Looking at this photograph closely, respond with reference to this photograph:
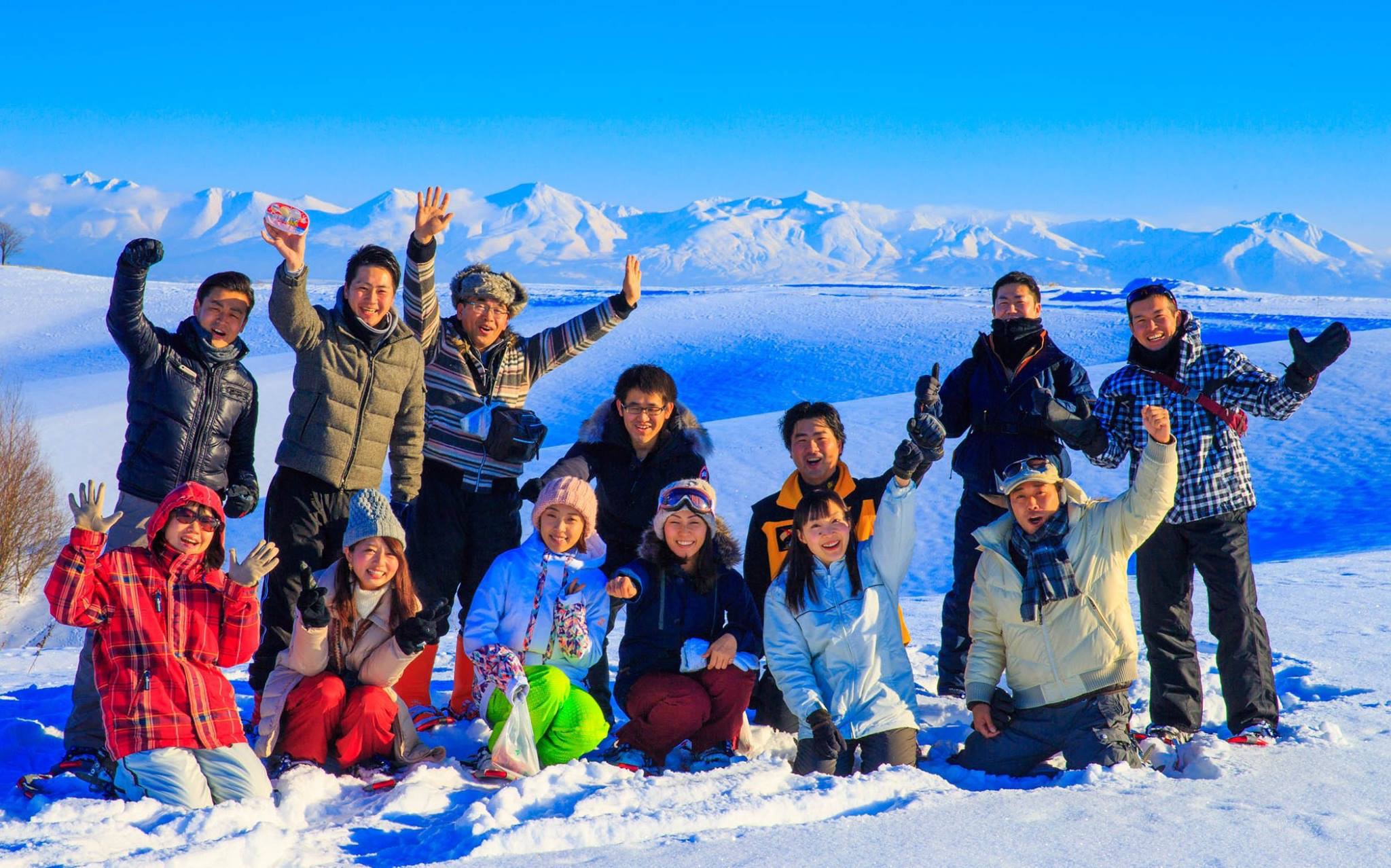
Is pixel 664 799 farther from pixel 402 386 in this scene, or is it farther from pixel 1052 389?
pixel 1052 389

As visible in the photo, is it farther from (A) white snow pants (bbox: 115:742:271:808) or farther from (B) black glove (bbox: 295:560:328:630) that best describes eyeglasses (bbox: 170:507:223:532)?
(A) white snow pants (bbox: 115:742:271:808)

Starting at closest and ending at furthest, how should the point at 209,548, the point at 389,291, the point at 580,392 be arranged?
the point at 209,548, the point at 389,291, the point at 580,392

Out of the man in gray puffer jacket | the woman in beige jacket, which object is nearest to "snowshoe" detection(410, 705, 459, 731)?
the woman in beige jacket

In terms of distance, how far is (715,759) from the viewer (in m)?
3.50

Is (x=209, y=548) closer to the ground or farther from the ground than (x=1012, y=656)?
farther from the ground

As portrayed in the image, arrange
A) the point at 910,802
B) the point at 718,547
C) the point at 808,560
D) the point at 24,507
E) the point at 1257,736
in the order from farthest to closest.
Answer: the point at 24,507
the point at 718,547
the point at 808,560
the point at 1257,736
the point at 910,802

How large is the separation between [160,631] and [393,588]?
2.34ft

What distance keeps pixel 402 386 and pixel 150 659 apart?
129 cm

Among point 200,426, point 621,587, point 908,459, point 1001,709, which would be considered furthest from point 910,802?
point 200,426

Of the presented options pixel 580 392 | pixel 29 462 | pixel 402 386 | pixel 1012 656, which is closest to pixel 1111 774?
pixel 1012 656

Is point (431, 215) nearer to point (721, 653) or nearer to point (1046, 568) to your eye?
point (721, 653)

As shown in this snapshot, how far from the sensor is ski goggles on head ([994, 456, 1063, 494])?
3408 mm

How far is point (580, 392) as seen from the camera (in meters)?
21.4

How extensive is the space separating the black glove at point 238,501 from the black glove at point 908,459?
7.32 feet
